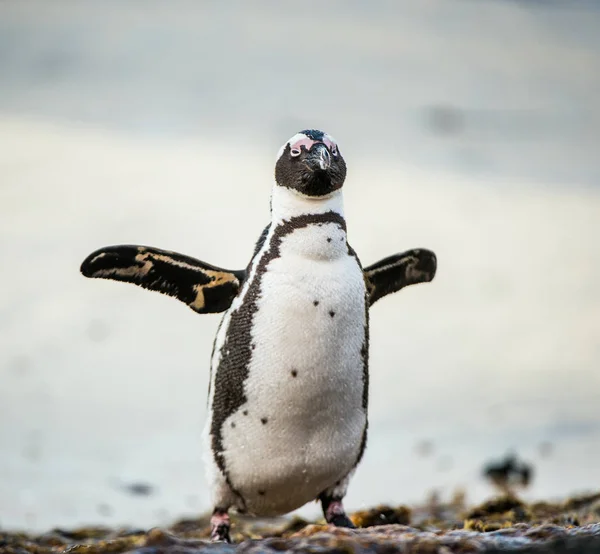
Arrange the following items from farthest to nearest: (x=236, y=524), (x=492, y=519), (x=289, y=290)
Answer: (x=236, y=524), (x=492, y=519), (x=289, y=290)

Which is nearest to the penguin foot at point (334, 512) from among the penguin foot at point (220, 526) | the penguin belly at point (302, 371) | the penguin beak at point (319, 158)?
the penguin belly at point (302, 371)

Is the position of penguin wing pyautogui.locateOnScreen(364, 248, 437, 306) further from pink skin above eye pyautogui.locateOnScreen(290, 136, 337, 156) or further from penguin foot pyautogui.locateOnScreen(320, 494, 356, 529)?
penguin foot pyautogui.locateOnScreen(320, 494, 356, 529)

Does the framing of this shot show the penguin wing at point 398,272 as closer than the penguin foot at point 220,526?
No

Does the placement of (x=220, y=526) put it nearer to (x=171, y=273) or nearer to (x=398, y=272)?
(x=171, y=273)

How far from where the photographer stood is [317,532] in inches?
154

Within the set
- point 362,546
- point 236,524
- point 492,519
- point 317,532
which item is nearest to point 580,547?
point 362,546

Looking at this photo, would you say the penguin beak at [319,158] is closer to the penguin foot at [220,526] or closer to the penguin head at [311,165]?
the penguin head at [311,165]

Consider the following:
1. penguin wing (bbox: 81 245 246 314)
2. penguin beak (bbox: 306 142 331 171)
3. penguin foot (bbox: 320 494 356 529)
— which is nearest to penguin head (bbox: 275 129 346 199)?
penguin beak (bbox: 306 142 331 171)

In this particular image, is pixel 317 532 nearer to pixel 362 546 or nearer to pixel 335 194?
pixel 362 546

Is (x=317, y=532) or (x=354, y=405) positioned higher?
(x=354, y=405)

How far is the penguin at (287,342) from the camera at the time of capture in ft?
15.8

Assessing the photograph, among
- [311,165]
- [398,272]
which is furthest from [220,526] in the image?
[311,165]

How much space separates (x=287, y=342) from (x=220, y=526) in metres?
0.94

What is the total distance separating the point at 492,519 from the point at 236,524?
1647 millimetres
